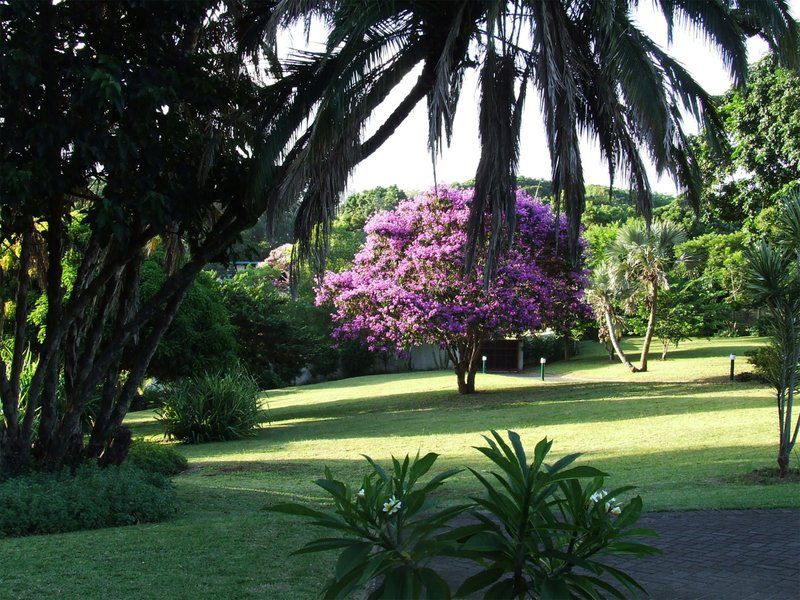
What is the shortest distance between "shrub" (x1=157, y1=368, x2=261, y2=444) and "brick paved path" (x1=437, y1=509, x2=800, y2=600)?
12.7m

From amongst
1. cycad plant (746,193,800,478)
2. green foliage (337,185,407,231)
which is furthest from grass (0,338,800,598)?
green foliage (337,185,407,231)

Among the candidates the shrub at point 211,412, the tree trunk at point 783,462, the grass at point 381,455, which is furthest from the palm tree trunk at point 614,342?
the tree trunk at point 783,462

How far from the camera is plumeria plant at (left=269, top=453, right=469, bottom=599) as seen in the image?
4020 mm

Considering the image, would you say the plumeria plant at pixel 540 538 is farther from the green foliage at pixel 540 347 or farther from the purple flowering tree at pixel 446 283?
the green foliage at pixel 540 347

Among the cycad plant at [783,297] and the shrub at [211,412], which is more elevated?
the cycad plant at [783,297]

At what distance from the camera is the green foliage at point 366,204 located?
54.2m

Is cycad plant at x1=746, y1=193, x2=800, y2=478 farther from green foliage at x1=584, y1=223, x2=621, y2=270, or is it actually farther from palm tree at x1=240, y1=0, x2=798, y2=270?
green foliage at x1=584, y1=223, x2=621, y2=270

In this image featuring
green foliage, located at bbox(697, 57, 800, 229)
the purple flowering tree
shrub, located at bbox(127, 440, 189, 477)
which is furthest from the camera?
the purple flowering tree

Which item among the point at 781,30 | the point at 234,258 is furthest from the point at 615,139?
the point at 234,258

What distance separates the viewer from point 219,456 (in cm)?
1574

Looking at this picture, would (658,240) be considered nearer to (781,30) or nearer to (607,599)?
(781,30)

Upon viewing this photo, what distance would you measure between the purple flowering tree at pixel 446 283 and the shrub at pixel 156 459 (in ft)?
27.2

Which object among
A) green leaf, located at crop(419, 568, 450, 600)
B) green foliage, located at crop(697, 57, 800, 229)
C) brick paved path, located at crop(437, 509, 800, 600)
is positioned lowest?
brick paved path, located at crop(437, 509, 800, 600)

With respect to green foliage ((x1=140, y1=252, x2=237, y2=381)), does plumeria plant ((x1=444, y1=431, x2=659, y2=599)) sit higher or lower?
lower
